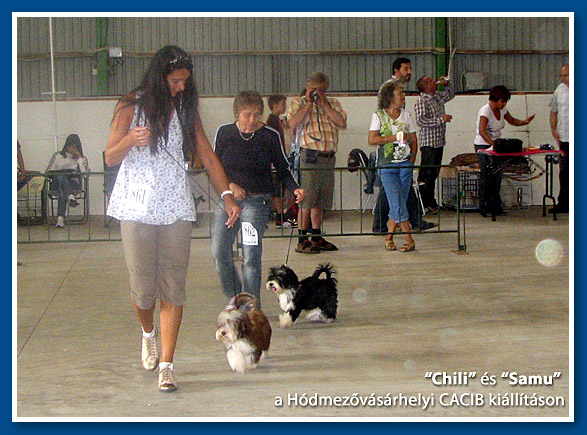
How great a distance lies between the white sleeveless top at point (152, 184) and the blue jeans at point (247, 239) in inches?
43.6

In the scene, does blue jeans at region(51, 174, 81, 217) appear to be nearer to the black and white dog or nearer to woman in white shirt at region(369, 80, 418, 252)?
woman in white shirt at region(369, 80, 418, 252)

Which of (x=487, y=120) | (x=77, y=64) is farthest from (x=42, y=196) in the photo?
(x=487, y=120)

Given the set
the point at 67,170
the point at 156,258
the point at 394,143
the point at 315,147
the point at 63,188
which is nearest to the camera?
the point at 156,258

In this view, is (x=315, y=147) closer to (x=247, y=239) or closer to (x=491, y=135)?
(x=247, y=239)

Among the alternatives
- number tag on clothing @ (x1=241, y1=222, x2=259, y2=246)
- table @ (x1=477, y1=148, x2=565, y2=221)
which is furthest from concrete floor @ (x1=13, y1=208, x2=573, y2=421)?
table @ (x1=477, y1=148, x2=565, y2=221)

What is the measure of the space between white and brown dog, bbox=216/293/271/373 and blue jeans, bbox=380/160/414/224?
333 centimetres

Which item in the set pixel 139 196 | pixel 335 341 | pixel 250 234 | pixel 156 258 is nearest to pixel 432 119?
pixel 250 234

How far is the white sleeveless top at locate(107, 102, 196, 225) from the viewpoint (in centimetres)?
399

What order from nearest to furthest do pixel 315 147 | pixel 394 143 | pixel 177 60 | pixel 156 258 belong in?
pixel 177 60 < pixel 156 258 < pixel 394 143 < pixel 315 147

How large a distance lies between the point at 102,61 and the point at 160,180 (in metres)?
7.69

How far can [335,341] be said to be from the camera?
16.8ft

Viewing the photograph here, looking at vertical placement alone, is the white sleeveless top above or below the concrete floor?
above

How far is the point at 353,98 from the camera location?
11836 mm

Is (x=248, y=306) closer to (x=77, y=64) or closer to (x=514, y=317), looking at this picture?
(x=514, y=317)
